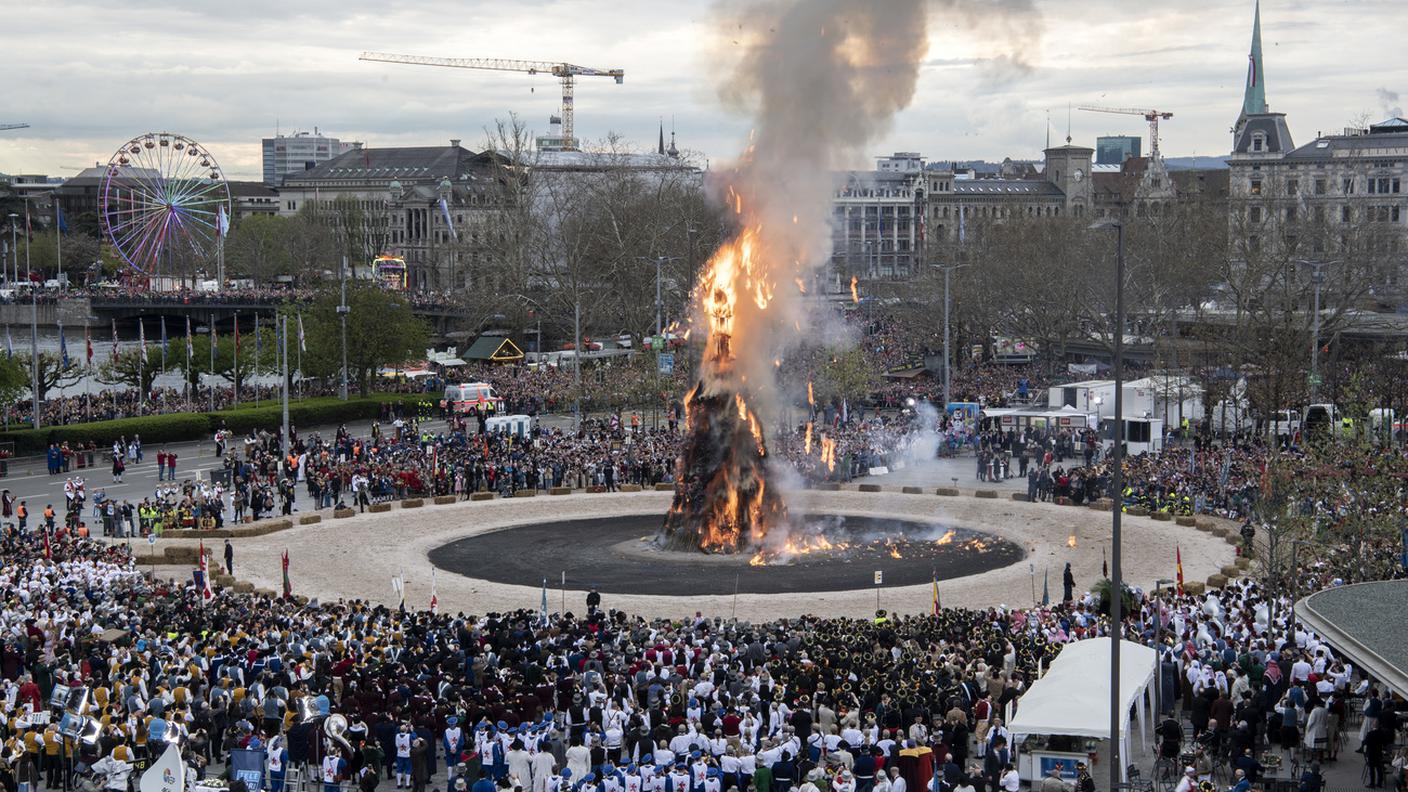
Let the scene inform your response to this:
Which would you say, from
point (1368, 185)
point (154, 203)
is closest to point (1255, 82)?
point (1368, 185)

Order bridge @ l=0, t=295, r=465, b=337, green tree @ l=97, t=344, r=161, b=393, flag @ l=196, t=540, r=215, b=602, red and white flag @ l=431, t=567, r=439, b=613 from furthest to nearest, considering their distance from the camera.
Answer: bridge @ l=0, t=295, r=465, b=337 → green tree @ l=97, t=344, r=161, b=393 → flag @ l=196, t=540, r=215, b=602 → red and white flag @ l=431, t=567, r=439, b=613

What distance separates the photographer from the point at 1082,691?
2367cm

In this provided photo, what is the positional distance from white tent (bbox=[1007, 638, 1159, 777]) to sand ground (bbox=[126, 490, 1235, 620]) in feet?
36.0

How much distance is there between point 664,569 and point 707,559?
1.62m

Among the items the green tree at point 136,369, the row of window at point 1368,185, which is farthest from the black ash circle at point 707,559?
the row of window at point 1368,185

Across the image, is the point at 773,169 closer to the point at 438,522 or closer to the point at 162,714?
the point at 438,522

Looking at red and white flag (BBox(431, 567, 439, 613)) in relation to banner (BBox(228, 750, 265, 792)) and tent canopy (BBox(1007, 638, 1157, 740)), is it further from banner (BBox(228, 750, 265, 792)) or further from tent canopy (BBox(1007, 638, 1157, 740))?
tent canopy (BBox(1007, 638, 1157, 740))

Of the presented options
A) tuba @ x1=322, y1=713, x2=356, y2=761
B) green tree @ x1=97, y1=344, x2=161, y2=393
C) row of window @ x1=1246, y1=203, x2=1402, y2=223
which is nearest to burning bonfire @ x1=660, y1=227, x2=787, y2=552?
tuba @ x1=322, y1=713, x2=356, y2=761

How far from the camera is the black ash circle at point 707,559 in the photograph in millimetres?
40438

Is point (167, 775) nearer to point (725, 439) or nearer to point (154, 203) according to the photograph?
point (725, 439)

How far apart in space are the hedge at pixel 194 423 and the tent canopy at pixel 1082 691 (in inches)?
2149

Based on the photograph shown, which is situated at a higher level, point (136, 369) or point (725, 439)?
point (725, 439)

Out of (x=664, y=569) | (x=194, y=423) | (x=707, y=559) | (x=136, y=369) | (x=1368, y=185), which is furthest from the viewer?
(x=1368, y=185)

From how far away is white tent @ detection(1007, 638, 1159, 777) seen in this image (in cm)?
2273
